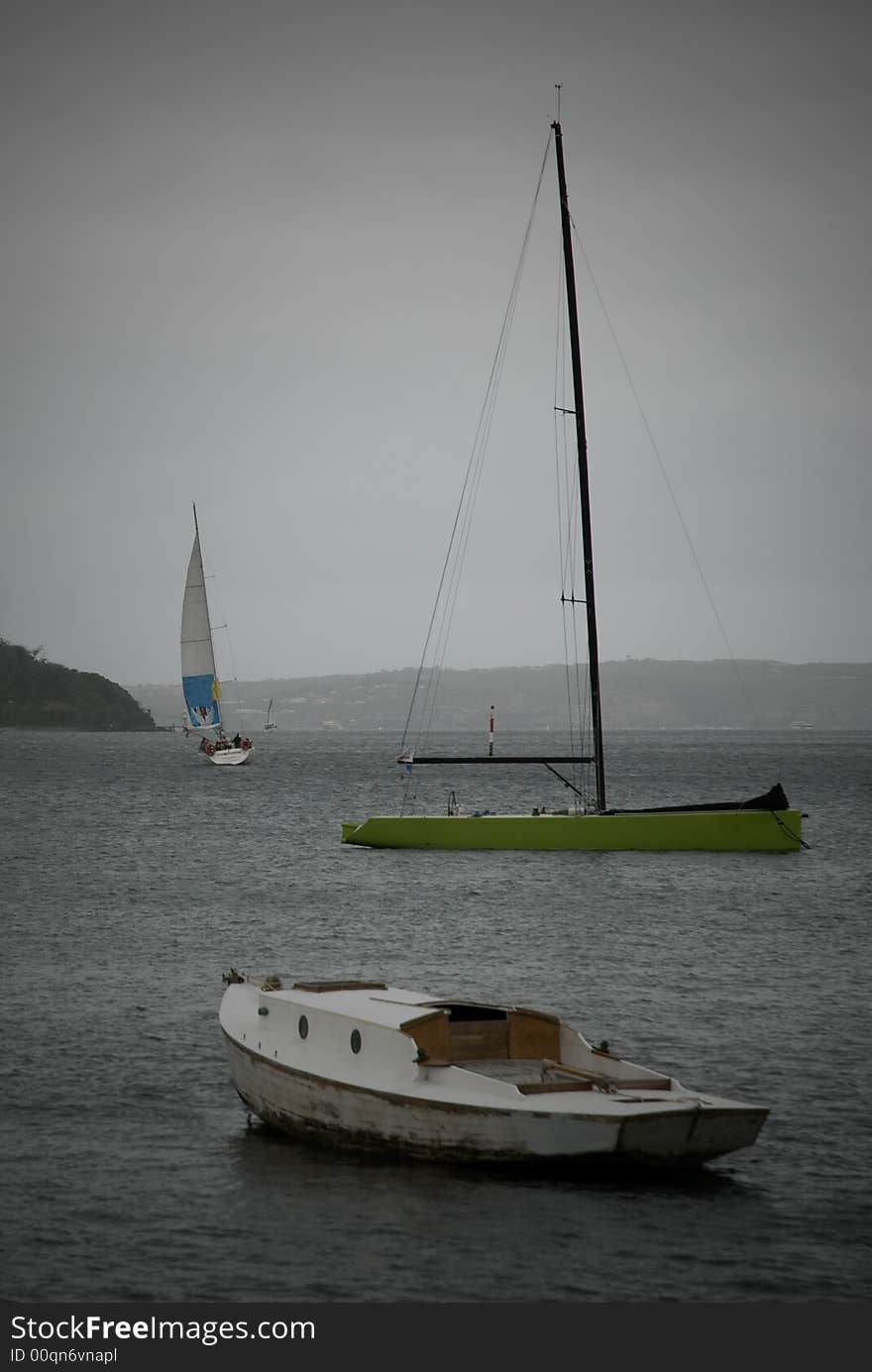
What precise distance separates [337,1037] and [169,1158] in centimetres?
261

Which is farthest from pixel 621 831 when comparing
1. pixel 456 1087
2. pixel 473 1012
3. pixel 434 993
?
pixel 456 1087

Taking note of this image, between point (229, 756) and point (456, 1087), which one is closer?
point (456, 1087)

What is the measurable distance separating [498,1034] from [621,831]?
31078mm

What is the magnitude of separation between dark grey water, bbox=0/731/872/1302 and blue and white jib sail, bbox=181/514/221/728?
59746 millimetres

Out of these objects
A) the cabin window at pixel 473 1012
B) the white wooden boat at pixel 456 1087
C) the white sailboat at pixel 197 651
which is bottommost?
the white wooden boat at pixel 456 1087

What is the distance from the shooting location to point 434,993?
28219 mm

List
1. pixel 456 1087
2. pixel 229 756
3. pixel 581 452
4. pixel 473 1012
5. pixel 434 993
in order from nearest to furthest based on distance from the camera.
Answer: pixel 456 1087, pixel 473 1012, pixel 434 993, pixel 581 452, pixel 229 756

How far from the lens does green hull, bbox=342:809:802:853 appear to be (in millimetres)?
49688

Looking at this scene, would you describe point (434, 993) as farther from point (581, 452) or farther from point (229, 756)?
point (229, 756)

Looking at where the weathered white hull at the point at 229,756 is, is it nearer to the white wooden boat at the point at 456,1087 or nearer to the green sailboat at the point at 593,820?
the green sailboat at the point at 593,820

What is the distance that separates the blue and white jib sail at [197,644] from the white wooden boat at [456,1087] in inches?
3854

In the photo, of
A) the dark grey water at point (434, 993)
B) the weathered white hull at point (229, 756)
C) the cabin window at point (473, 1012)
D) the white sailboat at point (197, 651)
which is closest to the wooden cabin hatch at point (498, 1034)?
the cabin window at point (473, 1012)

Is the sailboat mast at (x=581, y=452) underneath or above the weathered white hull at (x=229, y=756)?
above

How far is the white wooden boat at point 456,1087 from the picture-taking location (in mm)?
16578
